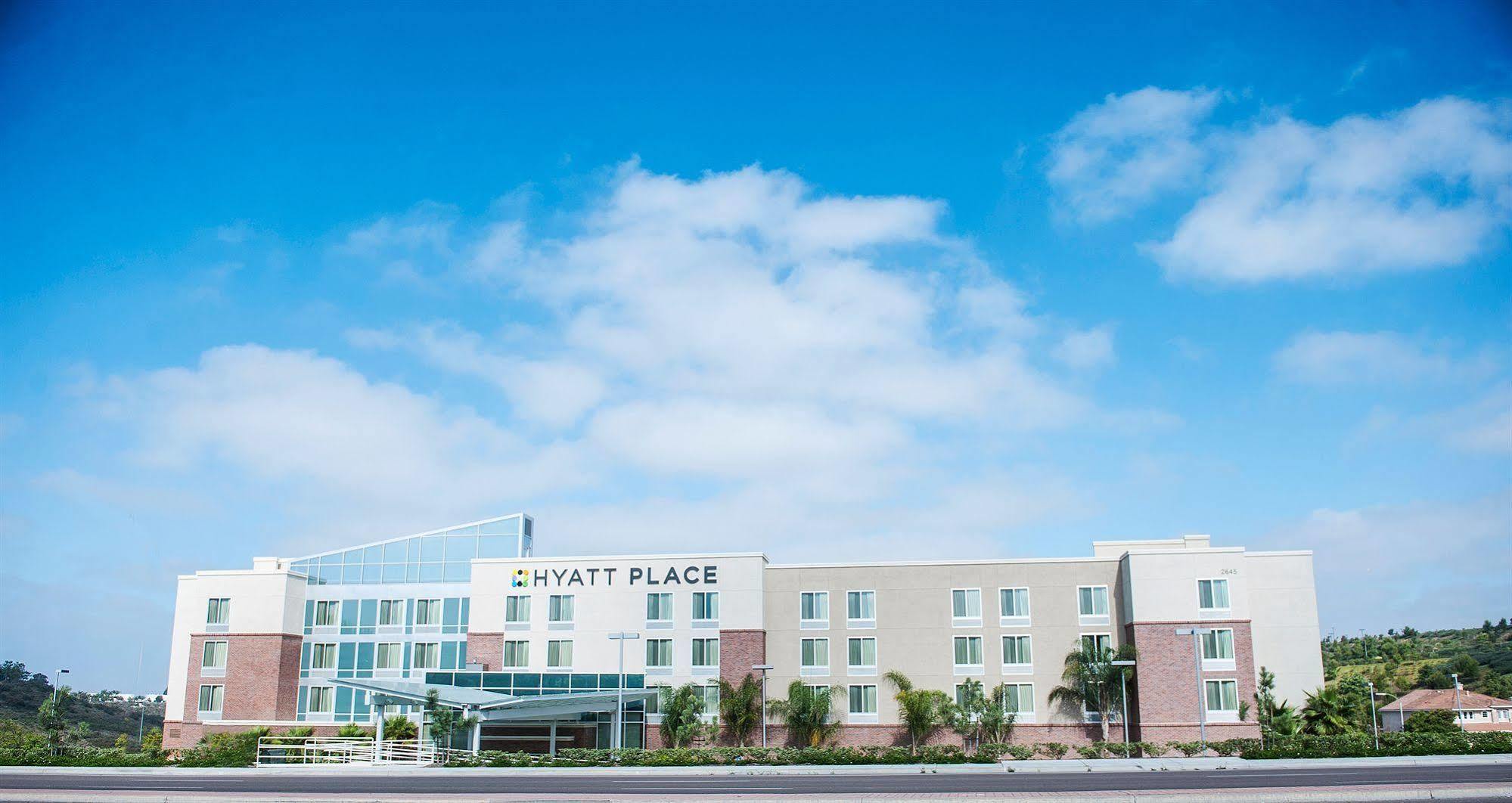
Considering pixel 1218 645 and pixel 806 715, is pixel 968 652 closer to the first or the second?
pixel 806 715

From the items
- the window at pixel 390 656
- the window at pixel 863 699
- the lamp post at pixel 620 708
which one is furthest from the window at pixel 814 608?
the window at pixel 390 656

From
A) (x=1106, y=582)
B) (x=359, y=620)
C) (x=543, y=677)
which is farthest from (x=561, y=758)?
(x=1106, y=582)

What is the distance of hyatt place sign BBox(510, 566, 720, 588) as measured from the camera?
60031mm

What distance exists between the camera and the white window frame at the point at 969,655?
57.6 meters

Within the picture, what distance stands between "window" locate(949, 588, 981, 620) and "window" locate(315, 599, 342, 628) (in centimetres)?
3523

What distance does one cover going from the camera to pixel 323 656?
64.5 metres

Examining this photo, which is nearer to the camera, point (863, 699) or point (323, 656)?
point (863, 699)

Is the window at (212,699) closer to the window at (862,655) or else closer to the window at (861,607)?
the window at (862,655)

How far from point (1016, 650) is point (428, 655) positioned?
32640 mm

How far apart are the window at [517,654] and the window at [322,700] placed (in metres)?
10.9

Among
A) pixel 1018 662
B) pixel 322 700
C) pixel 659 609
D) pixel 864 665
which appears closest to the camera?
pixel 1018 662

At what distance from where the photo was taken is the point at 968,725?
55.4m

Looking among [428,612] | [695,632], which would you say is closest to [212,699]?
[428,612]

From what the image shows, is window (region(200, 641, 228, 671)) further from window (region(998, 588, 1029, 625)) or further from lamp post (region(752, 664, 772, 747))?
window (region(998, 588, 1029, 625))
